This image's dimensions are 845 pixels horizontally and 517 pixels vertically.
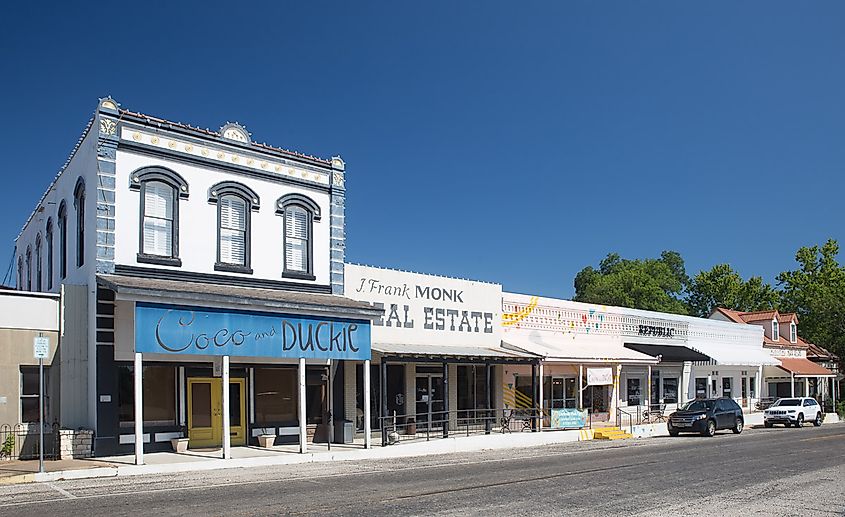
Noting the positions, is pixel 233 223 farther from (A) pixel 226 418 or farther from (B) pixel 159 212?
(A) pixel 226 418

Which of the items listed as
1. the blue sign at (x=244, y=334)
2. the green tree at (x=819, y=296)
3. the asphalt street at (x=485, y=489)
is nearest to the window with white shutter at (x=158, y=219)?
the blue sign at (x=244, y=334)

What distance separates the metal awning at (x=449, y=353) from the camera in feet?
85.7

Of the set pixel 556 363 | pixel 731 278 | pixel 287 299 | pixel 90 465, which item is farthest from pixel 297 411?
pixel 731 278

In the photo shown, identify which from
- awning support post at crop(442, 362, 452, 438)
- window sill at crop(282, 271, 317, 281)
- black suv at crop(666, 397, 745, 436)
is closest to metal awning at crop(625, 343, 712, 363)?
black suv at crop(666, 397, 745, 436)

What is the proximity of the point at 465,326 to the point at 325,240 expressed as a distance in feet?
23.6

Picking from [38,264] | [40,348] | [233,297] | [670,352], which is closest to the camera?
[40,348]

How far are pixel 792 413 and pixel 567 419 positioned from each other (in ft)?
47.6

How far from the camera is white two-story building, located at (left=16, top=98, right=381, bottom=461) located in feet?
69.1

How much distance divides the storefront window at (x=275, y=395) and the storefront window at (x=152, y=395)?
2.57 m

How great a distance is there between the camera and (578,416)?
3222 cm

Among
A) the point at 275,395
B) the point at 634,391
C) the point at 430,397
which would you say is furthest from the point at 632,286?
the point at 275,395

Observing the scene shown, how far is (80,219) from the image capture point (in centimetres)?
2325

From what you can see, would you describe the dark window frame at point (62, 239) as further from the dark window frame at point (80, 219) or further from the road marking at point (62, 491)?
the road marking at point (62, 491)

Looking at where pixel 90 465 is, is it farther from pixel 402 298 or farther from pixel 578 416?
pixel 578 416
